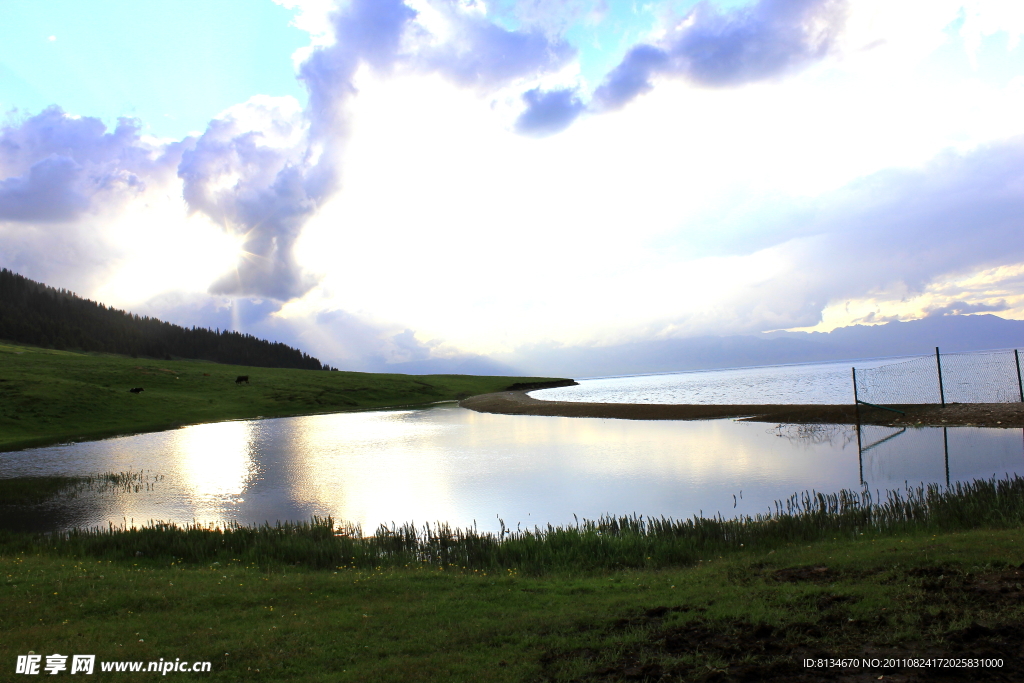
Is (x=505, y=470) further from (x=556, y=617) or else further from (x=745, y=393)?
(x=745, y=393)

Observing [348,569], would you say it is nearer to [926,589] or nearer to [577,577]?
[577,577]

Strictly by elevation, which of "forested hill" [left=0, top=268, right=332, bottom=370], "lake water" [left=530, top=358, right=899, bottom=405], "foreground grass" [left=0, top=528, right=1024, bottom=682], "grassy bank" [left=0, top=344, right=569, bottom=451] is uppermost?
"forested hill" [left=0, top=268, right=332, bottom=370]

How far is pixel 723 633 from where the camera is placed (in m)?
8.20

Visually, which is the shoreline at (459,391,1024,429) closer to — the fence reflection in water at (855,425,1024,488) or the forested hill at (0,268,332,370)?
the fence reflection in water at (855,425,1024,488)

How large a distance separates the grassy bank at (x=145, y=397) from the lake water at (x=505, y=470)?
503 inches

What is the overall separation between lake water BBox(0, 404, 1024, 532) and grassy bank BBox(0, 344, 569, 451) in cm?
1277

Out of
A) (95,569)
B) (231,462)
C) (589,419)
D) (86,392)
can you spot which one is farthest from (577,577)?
(86,392)

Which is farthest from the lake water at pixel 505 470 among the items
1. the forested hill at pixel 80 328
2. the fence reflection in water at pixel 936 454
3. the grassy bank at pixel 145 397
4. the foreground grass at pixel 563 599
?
the forested hill at pixel 80 328

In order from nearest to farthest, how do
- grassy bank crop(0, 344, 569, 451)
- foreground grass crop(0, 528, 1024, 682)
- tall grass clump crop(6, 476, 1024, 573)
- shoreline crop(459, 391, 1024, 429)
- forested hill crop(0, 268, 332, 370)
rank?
foreground grass crop(0, 528, 1024, 682)
tall grass clump crop(6, 476, 1024, 573)
shoreline crop(459, 391, 1024, 429)
grassy bank crop(0, 344, 569, 451)
forested hill crop(0, 268, 332, 370)

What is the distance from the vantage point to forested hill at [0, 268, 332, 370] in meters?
152

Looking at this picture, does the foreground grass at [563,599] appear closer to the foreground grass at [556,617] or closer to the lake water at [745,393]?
the foreground grass at [556,617]

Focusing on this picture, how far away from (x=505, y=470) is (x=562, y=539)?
14291 millimetres

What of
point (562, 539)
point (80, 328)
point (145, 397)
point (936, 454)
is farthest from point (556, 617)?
point (80, 328)

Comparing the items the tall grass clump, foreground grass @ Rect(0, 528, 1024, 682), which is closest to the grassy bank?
the tall grass clump
